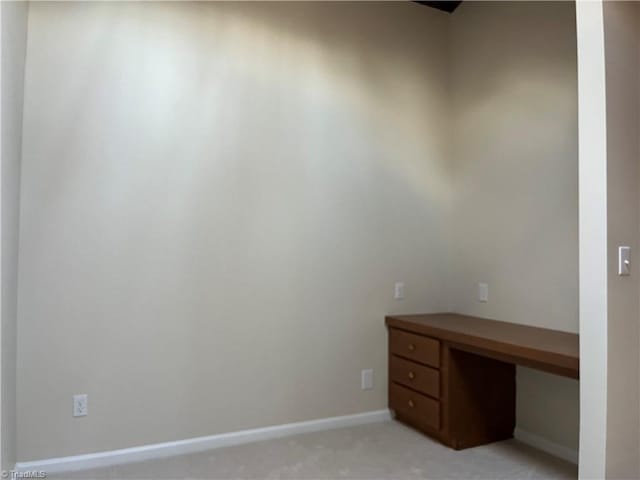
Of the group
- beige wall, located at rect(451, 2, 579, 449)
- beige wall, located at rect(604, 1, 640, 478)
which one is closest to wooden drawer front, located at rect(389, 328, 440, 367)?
beige wall, located at rect(451, 2, 579, 449)

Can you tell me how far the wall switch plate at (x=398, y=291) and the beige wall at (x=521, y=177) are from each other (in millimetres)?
480

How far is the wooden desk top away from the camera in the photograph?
2223 mm

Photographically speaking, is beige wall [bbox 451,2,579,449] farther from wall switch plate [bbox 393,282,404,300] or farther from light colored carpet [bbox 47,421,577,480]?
wall switch plate [bbox 393,282,404,300]

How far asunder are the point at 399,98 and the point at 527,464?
2.63 metres

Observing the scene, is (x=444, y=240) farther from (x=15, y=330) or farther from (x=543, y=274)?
(x=15, y=330)

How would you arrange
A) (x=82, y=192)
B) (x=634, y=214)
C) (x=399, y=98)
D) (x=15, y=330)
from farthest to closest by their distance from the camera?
(x=399, y=98) → (x=82, y=192) → (x=15, y=330) → (x=634, y=214)

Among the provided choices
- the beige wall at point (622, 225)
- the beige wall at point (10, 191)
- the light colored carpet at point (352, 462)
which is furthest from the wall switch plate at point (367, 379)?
the beige wall at point (10, 191)

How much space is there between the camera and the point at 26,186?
2.49 metres

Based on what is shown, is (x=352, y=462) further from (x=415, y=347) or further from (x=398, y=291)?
(x=398, y=291)

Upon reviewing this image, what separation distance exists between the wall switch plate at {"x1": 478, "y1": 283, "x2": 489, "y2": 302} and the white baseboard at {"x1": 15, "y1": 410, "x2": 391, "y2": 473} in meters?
1.10

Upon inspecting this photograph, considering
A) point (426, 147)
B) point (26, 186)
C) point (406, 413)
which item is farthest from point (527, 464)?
point (26, 186)

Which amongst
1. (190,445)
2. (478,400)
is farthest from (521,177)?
(190,445)

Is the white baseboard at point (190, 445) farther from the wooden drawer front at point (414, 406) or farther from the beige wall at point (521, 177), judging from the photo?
the beige wall at point (521, 177)

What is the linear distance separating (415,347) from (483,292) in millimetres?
713
